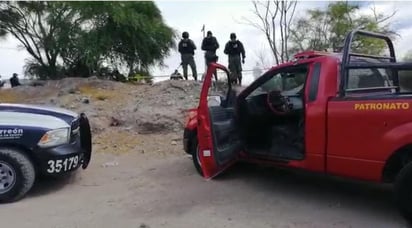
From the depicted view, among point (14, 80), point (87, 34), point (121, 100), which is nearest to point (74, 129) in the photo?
point (121, 100)

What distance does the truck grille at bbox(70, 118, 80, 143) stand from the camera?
719cm

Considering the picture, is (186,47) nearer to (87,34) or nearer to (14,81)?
(87,34)

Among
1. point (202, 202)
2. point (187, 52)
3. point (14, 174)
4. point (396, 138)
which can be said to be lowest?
point (202, 202)

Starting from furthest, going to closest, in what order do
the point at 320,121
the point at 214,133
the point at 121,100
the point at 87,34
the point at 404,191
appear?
1. the point at 87,34
2. the point at 121,100
3. the point at 214,133
4. the point at 320,121
5. the point at 404,191

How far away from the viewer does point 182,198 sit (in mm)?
6480

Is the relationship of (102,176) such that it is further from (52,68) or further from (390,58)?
(52,68)

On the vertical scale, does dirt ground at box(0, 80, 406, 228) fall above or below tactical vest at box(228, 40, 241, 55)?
below

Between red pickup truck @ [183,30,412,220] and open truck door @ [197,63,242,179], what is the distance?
0.01 meters

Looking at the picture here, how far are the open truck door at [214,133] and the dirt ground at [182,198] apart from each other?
0.32 m

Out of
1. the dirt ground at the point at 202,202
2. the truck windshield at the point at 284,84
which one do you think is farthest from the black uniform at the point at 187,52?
the truck windshield at the point at 284,84

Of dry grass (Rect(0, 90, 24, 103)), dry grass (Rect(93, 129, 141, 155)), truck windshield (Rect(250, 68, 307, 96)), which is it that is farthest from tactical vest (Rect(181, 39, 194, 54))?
truck windshield (Rect(250, 68, 307, 96))

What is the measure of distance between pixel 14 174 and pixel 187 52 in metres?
9.98

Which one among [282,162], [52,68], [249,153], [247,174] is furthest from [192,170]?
[52,68]

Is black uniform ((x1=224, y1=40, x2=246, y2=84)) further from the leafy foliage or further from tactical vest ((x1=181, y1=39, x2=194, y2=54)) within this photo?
the leafy foliage
